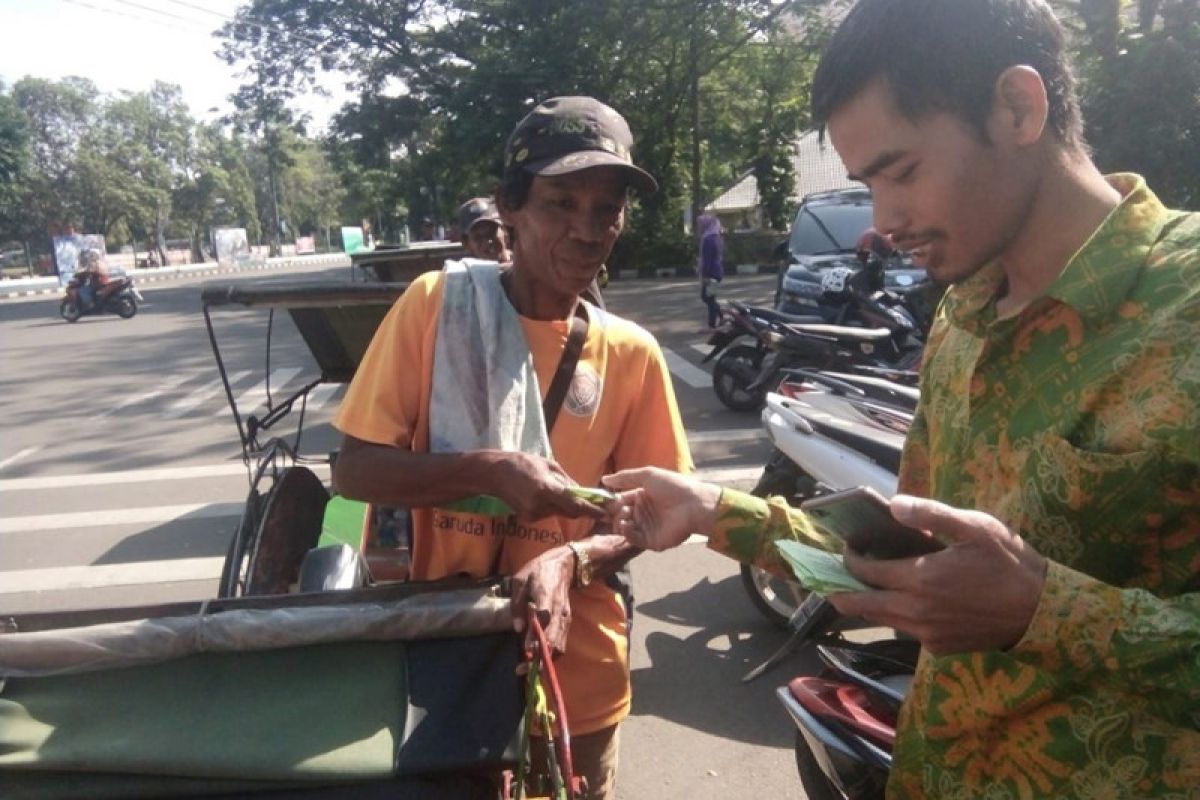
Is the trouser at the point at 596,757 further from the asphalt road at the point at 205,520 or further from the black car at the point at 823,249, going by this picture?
the black car at the point at 823,249

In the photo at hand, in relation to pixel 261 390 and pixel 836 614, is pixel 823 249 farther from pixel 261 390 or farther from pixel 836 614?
pixel 836 614

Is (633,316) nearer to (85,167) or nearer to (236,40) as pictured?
(236,40)

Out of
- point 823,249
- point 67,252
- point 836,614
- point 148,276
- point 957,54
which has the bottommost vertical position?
point 148,276

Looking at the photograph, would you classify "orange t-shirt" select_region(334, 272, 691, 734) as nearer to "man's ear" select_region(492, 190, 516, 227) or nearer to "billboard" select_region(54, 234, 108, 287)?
"man's ear" select_region(492, 190, 516, 227)

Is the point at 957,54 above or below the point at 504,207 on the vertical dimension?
above

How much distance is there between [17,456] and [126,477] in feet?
5.07

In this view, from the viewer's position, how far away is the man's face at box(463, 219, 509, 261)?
489 cm

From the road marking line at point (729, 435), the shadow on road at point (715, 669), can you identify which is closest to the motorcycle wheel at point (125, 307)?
the road marking line at point (729, 435)

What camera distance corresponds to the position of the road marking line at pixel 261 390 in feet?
33.3

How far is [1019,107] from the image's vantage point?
45.9 inches

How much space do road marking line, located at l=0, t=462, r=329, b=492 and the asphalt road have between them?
23 mm

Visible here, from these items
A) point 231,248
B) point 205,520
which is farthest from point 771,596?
point 231,248

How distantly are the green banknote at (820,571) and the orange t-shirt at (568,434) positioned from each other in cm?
67

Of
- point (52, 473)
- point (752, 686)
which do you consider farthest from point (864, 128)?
point (52, 473)
